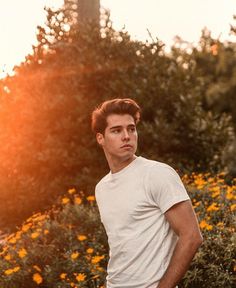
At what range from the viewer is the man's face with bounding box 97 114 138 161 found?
3436mm

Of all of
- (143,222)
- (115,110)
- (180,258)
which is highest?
(115,110)

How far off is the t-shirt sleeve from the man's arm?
4cm

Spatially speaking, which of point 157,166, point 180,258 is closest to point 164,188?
point 157,166

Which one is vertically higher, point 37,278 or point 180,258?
point 180,258

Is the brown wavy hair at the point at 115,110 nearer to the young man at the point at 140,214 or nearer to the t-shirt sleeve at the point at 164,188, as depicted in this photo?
the young man at the point at 140,214

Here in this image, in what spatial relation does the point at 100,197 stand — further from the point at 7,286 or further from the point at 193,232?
the point at 7,286

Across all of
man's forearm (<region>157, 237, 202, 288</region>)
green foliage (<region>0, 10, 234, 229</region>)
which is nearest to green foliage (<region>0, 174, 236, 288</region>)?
green foliage (<region>0, 10, 234, 229</region>)

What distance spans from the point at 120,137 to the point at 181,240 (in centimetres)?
70

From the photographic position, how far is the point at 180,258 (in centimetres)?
306

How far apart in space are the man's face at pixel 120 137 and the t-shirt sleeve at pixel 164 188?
0.99 ft

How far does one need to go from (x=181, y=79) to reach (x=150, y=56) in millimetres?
710

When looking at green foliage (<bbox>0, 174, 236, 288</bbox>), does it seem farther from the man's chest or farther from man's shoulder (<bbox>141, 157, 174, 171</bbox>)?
man's shoulder (<bbox>141, 157, 174, 171</bbox>)

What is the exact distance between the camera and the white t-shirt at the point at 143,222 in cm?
311

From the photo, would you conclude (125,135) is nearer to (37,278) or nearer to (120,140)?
(120,140)
